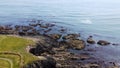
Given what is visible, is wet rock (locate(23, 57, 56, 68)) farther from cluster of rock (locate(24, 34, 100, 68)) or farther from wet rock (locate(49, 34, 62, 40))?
wet rock (locate(49, 34, 62, 40))

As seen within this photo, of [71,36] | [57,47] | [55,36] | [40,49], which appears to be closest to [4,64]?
[40,49]

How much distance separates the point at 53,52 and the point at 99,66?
18846 mm

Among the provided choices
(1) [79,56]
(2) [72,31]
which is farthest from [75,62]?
(2) [72,31]

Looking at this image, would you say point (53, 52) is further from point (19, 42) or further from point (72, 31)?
point (72, 31)

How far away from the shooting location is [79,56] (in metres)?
99.0

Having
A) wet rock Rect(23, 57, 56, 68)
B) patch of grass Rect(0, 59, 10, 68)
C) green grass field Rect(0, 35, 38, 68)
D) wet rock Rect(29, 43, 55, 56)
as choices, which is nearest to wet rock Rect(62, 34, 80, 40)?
wet rock Rect(29, 43, 55, 56)

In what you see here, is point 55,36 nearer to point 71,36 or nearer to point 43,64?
point 71,36

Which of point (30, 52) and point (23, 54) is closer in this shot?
point (23, 54)

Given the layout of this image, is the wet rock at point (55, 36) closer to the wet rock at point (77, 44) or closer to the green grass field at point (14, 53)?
the wet rock at point (77, 44)

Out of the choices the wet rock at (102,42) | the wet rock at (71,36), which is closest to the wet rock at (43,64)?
the wet rock at (71,36)

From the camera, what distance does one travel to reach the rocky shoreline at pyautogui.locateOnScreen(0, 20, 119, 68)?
8877cm

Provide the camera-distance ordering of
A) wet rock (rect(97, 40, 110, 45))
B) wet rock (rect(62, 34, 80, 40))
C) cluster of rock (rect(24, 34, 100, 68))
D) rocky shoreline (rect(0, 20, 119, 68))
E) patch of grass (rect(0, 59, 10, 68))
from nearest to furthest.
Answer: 1. patch of grass (rect(0, 59, 10, 68))
2. cluster of rock (rect(24, 34, 100, 68))
3. rocky shoreline (rect(0, 20, 119, 68))
4. wet rock (rect(97, 40, 110, 45))
5. wet rock (rect(62, 34, 80, 40))

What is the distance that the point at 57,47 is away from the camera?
108000mm

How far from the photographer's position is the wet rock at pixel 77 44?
109 m
